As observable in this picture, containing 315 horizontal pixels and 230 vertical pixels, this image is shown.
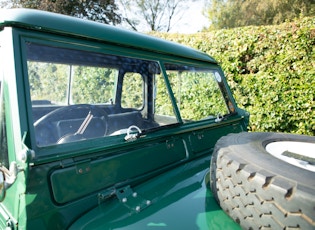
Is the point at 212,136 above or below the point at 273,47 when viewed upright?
below

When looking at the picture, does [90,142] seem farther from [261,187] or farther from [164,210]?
[261,187]

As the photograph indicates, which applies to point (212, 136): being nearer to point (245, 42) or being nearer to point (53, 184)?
point (53, 184)

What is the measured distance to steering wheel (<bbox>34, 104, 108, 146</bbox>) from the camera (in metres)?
1.48

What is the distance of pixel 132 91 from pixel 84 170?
156 cm

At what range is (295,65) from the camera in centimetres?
558

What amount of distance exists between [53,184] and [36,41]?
79 cm

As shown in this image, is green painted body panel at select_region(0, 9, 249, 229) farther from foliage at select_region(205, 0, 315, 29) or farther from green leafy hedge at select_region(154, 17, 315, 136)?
foliage at select_region(205, 0, 315, 29)

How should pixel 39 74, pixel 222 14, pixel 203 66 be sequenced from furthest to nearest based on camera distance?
pixel 222 14, pixel 203 66, pixel 39 74

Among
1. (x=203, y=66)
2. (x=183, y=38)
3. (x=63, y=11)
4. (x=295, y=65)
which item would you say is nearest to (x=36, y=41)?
(x=203, y=66)

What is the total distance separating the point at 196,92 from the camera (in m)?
2.84

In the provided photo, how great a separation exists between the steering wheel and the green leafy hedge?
4878 mm

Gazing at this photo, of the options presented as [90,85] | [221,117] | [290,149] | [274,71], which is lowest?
[290,149]

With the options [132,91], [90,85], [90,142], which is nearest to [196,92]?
[132,91]

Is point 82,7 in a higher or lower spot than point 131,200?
higher
